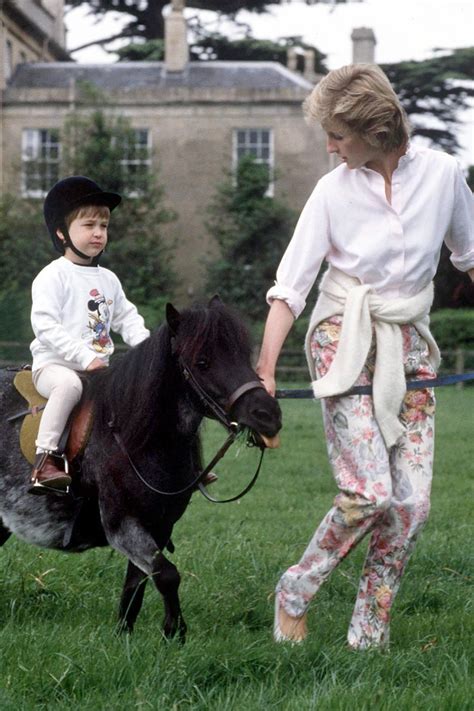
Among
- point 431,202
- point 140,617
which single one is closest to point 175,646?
point 140,617

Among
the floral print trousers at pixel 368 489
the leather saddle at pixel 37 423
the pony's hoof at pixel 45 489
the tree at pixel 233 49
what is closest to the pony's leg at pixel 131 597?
the pony's hoof at pixel 45 489

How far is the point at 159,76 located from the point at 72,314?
140ft

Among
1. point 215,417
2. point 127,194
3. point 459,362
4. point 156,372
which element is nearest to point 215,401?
point 215,417

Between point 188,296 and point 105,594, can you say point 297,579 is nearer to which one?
point 105,594

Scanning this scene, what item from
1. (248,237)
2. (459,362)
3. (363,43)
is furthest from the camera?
(363,43)

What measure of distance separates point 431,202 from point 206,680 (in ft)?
7.06

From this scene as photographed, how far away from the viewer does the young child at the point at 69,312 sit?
18.7ft

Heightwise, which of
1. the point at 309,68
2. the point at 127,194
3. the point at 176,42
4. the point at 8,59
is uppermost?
the point at 176,42

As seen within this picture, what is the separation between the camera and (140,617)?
6.09 metres

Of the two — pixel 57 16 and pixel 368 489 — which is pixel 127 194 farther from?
pixel 368 489

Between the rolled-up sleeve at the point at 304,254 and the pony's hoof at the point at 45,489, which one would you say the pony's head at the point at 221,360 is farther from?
the pony's hoof at the point at 45,489

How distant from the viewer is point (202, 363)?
515cm

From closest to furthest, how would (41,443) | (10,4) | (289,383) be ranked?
(41,443) → (289,383) → (10,4)

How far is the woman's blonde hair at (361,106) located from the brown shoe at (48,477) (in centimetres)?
190
